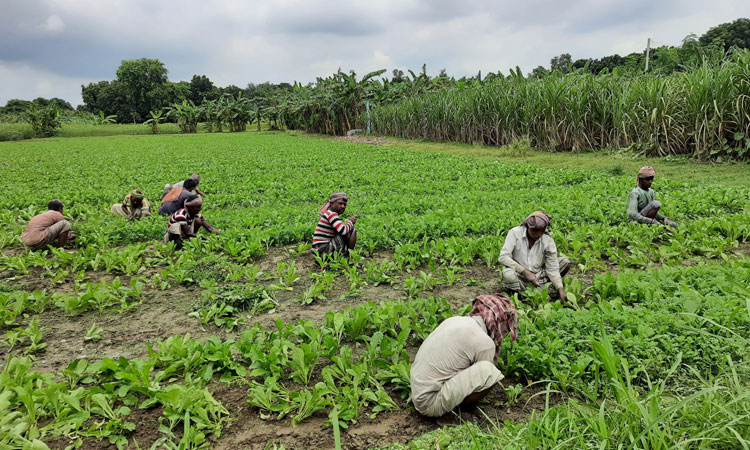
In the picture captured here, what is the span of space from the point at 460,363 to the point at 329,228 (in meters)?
3.52

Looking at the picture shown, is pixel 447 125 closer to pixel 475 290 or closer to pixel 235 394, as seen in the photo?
A: pixel 475 290

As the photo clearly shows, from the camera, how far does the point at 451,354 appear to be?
2.96 m

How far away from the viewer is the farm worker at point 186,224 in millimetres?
6766

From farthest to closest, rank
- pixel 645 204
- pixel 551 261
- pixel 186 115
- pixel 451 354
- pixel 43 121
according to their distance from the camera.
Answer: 1. pixel 186 115
2. pixel 43 121
3. pixel 645 204
4. pixel 551 261
5. pixel 451 354

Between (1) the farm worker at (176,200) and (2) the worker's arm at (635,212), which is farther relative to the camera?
(1) the farm worker at (176,200)

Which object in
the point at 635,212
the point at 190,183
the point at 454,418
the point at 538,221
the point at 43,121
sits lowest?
the point at 454,418

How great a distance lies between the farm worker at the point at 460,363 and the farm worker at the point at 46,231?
262 inches

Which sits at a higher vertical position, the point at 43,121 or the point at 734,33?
A: the point at 734,33

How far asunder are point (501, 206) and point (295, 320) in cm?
512

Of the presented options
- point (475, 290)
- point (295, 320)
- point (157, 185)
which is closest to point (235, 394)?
point (295, 320)

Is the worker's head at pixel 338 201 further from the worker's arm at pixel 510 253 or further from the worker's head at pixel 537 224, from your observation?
the worker's head at pixel 537 224

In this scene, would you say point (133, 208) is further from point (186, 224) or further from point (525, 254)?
point (525, 254)

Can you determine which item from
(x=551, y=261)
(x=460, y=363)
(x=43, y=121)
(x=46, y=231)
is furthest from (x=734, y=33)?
(x=43, y=121)

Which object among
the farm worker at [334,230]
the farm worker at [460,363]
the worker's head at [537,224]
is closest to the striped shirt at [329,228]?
the farm worker at [334,230]
